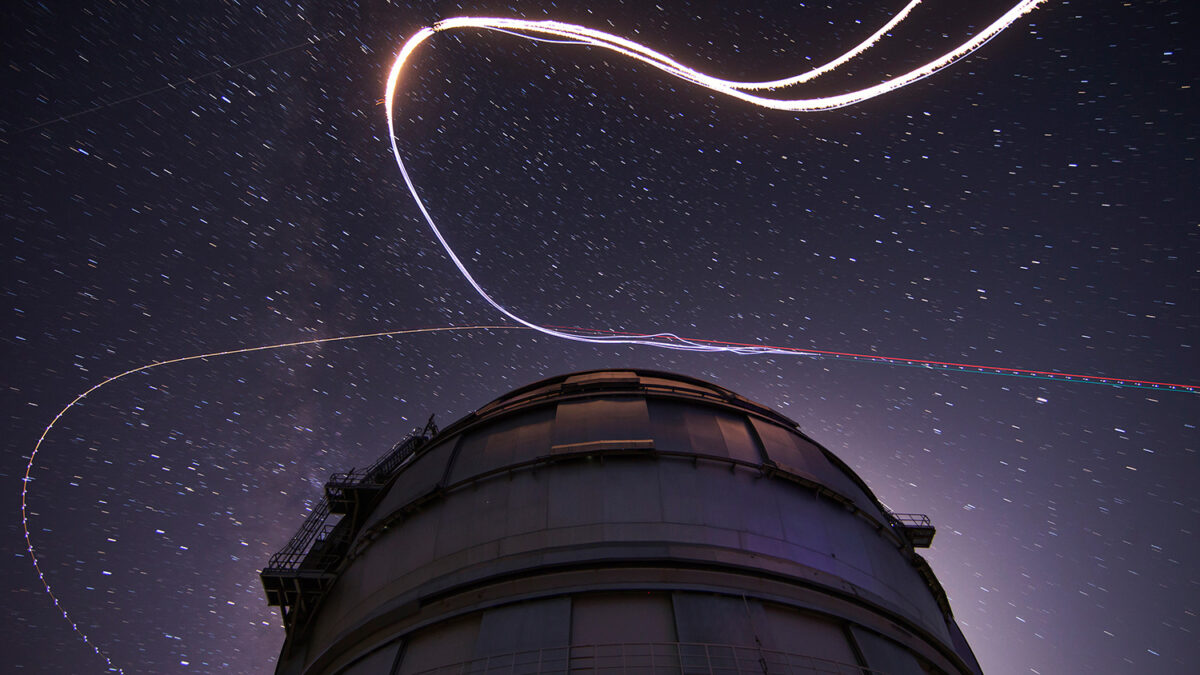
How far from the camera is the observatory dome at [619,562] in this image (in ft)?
27.0

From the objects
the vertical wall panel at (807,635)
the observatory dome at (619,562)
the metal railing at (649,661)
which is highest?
the observatory dome at (619,562)

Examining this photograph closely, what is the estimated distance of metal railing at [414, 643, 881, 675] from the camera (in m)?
7.40

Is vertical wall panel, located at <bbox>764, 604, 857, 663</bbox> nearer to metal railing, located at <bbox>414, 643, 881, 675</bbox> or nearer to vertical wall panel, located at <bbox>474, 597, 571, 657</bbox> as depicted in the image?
metal railing, located at <bbox>414, 643, 881, 675</bbox>

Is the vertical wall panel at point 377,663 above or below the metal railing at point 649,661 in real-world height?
above


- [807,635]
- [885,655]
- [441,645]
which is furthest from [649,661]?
[885,655]

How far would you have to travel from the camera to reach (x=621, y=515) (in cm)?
973

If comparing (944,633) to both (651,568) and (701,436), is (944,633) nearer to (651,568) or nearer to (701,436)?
(701,436)

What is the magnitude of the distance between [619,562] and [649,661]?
5.51 ft

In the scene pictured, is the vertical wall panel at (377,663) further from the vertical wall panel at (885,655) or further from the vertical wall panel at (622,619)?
the vertical wall panel at (885,655)

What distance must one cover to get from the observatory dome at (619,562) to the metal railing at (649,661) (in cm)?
3

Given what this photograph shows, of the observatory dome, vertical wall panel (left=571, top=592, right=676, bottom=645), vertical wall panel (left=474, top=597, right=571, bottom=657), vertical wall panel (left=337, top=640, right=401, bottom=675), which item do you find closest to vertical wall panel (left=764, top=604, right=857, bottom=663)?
the observatory dome

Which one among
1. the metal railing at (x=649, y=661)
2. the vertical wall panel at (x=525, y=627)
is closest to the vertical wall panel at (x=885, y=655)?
the metal railing at (x=649, y=661)

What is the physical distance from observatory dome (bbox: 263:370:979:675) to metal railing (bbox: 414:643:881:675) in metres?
0.03

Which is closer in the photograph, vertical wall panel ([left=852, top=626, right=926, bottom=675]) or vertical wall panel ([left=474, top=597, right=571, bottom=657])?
vertical wall panel ([left=474, top=597, right=571, bottom=657])
